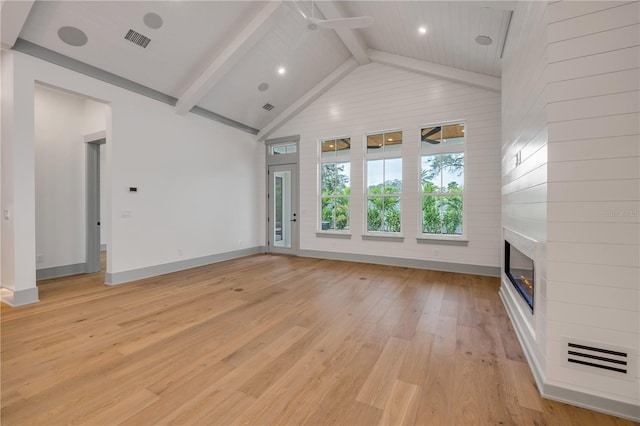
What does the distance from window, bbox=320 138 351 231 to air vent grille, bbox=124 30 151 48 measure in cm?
380

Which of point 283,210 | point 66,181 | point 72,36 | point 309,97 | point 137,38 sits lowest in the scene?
point 283,210

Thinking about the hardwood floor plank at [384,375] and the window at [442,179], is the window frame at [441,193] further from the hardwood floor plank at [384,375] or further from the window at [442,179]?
the hardwood floor plank at [384,375]

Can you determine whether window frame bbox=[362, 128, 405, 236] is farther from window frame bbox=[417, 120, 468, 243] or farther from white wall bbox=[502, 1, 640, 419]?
white wall bbox=[502, 1, 640, 419]

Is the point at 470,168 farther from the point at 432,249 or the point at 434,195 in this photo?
the point at 432,249

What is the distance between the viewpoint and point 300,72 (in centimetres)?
584

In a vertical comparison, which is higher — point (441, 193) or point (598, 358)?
point (441, 193)

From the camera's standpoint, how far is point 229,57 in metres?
4.51

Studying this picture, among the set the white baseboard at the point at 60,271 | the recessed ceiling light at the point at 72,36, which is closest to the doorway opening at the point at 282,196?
the white baseboard at the point at 60,271

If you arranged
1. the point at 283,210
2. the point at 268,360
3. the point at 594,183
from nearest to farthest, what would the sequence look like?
the point at 594,183
the point at 268,360
the point at 283,210

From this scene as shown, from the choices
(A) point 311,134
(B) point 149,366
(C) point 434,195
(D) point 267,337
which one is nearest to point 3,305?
(B) point 149,366

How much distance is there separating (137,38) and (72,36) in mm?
730

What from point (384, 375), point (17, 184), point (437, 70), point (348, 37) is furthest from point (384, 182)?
point (17, 184)

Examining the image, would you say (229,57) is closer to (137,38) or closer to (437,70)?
(137,38)

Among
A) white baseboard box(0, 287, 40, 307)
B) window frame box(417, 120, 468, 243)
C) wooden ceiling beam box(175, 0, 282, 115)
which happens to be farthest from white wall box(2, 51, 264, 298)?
window frame box(417, 120, 468, 243)
